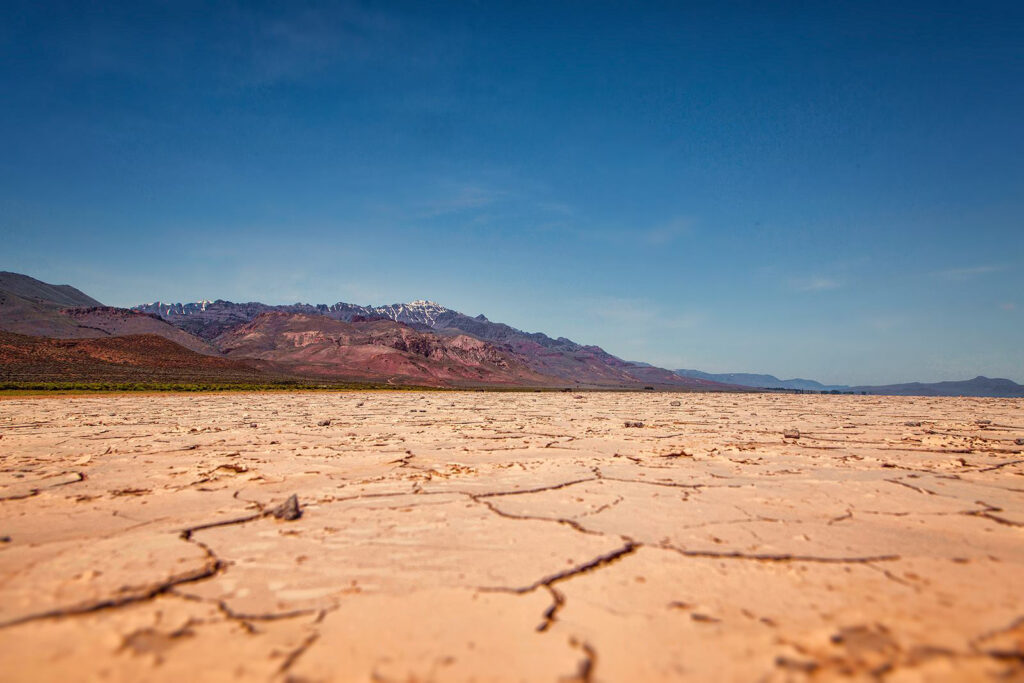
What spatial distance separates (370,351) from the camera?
232 ft

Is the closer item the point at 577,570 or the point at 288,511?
the point at 577,570

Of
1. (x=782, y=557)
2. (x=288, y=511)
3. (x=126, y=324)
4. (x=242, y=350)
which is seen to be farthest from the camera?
(x=242, y=350)

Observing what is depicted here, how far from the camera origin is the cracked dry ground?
1.34 metres

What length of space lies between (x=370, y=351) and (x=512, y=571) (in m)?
71.6

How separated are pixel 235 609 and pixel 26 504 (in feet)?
7.70

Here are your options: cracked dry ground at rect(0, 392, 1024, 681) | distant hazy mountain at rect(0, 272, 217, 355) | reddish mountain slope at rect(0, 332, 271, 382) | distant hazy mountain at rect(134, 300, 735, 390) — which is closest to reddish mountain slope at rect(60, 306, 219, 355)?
distant hazy mountain at rect(0, 272, 217, 355)

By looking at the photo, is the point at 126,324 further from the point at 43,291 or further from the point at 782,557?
the point at 782,557

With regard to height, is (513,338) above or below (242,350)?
above

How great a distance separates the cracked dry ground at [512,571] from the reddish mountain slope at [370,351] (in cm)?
5571

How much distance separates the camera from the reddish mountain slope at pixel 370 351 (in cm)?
6575

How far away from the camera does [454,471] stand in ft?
13.0

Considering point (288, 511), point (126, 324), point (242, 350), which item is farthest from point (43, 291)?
point (288, 511)

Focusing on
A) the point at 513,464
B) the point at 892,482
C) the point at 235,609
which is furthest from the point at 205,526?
the point at 892,482

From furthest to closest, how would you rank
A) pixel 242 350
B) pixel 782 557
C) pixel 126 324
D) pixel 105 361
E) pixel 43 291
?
pixel 43 291 < pixel 242 350 < pixel 126 324 < pixel 105 361 < pixel 782 557
